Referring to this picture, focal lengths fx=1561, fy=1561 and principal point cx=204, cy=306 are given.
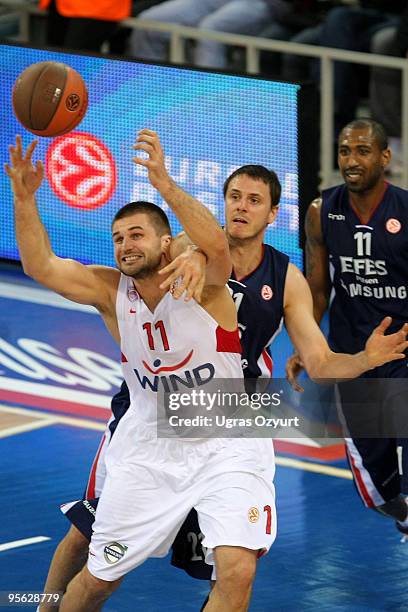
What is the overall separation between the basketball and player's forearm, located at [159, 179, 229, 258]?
1305 millimetres

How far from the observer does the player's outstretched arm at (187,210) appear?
243 inches

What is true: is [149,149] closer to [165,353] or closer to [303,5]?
[165,353]

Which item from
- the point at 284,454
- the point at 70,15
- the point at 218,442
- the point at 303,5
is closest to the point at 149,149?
the point at 218,442

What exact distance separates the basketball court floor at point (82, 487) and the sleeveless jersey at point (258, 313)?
1263 mm

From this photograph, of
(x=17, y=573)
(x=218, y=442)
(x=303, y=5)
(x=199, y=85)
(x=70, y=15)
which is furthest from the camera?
(x=303, y=5)

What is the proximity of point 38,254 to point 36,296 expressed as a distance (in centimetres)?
597

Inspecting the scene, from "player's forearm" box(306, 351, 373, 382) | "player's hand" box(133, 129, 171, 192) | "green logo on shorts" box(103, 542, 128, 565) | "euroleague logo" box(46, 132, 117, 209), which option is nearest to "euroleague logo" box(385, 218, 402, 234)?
"player's forearm" box(306, 351, 373, 382)

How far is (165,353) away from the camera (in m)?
6.54

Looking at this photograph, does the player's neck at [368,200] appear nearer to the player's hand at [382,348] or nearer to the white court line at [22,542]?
the player's hand at [382,348]

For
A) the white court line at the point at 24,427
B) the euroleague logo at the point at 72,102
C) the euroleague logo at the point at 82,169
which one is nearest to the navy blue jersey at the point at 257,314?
the euroleague logo at the point at 72,102

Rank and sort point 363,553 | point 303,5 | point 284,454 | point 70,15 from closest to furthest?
point 363,553 → point 284,454 → point 70,15 → point 303,5

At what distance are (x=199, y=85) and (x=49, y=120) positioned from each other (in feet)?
12.9

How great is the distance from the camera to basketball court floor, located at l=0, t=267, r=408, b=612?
297 inches
